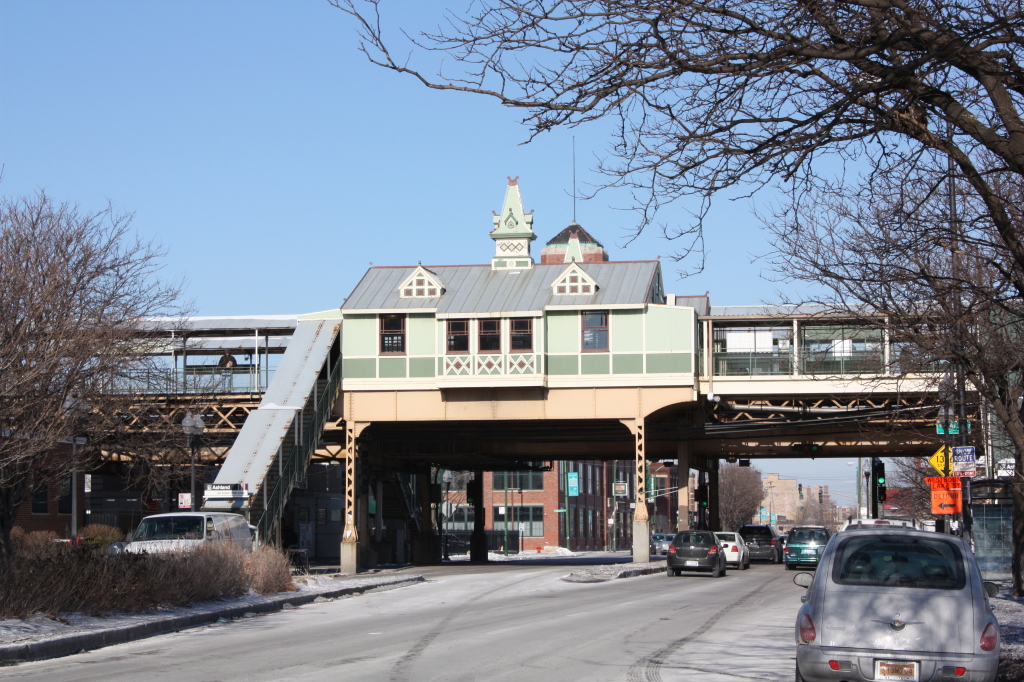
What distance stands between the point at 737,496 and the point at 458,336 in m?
81.3

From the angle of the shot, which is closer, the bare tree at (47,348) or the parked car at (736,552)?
the bare tree at (47,348)

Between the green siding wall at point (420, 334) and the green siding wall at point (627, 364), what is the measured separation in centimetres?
657

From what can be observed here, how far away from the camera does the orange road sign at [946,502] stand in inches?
981

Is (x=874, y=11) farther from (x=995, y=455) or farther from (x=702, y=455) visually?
(x=702, y=455)

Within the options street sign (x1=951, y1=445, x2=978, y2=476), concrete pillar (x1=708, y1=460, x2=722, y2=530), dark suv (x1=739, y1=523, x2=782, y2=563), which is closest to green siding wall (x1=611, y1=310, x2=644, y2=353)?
dark suv (x1=739, y1=523, x2=782, y2=563)

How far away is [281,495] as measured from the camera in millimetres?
37719

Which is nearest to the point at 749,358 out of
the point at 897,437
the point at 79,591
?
the point at 897,437

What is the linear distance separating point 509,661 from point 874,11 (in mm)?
8098

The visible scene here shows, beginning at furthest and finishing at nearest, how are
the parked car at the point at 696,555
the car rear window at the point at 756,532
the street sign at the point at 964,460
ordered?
the car rear window at the point at 756,532 < the parked car at the point at 696,555 < the street sign at the point at 964,460

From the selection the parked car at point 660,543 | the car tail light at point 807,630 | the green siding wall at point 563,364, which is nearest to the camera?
the car tail light at point 807,630

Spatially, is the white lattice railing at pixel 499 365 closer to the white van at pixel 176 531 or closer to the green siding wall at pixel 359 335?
the green siding wall at pixel 359 335

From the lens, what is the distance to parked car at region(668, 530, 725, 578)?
3500 cm

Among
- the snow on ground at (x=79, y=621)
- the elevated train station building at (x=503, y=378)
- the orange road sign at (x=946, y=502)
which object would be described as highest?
the elevated train station building at (x=503, y=378)

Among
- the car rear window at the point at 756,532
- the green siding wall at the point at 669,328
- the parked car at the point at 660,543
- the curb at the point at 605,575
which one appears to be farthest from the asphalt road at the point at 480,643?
the parked car at the point at 660,543
